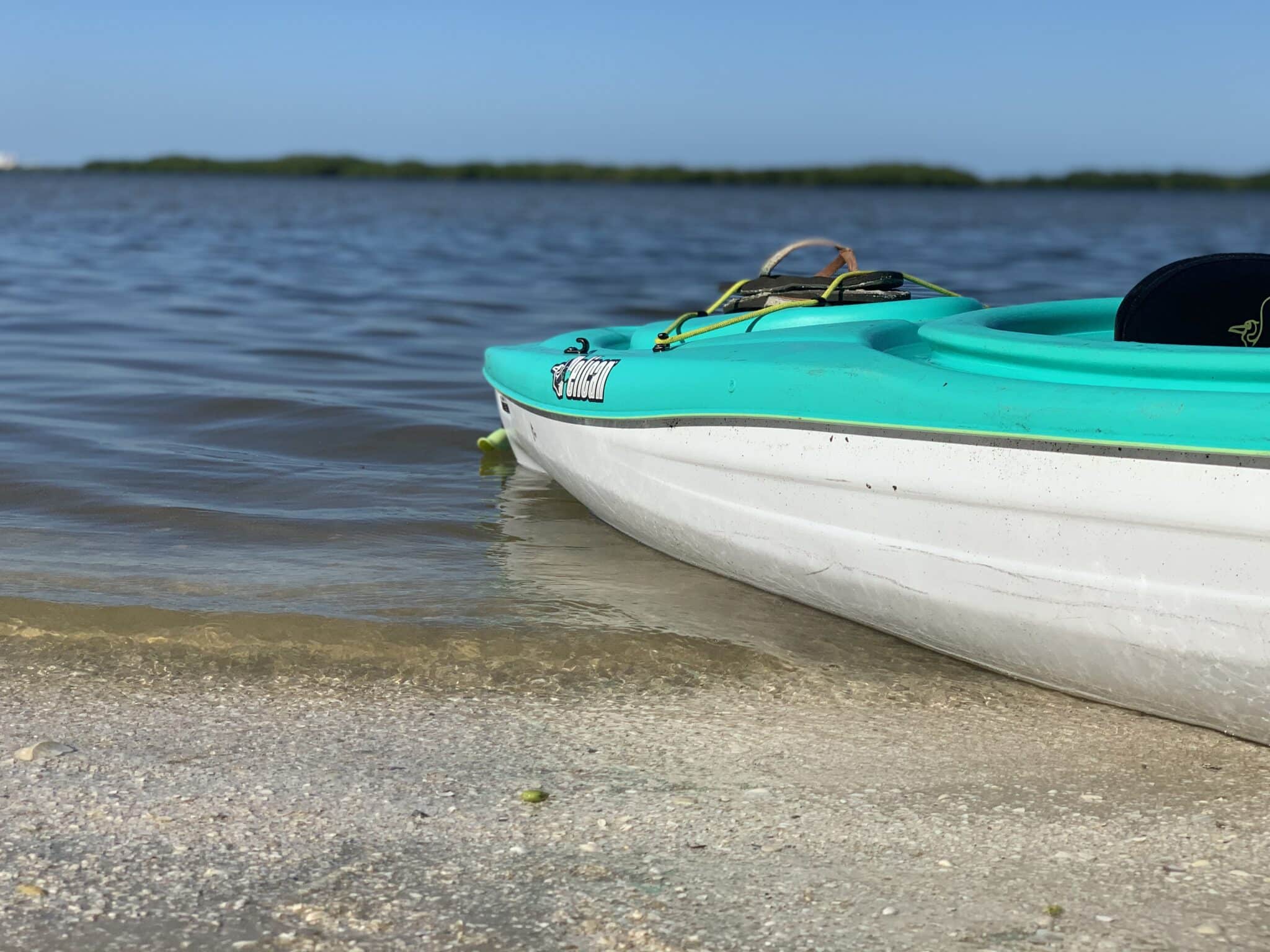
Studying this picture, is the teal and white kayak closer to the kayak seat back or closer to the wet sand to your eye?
the kayak seat back

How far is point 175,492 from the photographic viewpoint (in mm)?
5242

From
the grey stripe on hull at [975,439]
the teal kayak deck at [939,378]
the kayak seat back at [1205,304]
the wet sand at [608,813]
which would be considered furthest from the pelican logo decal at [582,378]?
the kayak seat back at [1205,304]

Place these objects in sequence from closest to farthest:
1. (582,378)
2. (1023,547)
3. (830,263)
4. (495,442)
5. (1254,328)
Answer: (1023,547)
(1254,328)
(582,378)
(830,263)
(495,442)

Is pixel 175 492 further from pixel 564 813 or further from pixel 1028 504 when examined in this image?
pixel 1028 504

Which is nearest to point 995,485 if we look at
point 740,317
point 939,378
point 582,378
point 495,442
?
point 939,378

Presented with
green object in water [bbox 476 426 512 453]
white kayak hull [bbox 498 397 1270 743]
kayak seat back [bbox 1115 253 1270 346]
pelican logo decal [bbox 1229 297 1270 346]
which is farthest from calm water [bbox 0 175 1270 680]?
pelican logo decal [bbox 1229 297 1270 346]

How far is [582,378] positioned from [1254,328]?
212cm

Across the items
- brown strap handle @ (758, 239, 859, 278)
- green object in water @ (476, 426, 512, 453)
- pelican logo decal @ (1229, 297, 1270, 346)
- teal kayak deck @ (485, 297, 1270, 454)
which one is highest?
brown strap handle @ (758, 239, 859, 278)

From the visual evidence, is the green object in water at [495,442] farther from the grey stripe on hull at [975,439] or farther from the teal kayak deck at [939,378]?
the grey stripe on hull at [975,439]

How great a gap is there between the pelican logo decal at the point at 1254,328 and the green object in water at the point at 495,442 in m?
3.56

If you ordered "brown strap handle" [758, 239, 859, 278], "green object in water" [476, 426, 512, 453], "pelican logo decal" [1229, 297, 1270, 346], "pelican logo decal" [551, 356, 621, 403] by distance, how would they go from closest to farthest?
"pelican logo decal" [1229, 297, 1270, 346] < "pelican logo decal" [551, 356, 621, 403] < "brown strap handle" [758, 239, 859, 278] < "green object in water" [476, 426, 512, 453]

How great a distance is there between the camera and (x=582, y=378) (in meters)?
4.48

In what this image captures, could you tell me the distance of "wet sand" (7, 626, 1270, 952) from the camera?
216 centimetres

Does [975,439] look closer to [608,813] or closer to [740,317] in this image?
[608,813]
